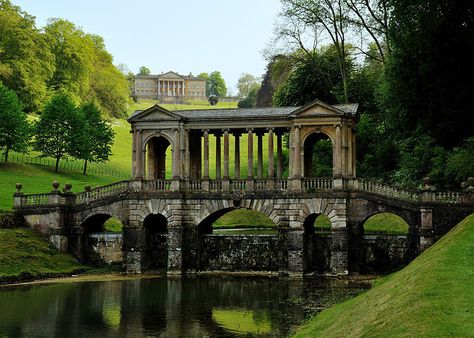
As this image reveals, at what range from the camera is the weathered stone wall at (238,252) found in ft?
150

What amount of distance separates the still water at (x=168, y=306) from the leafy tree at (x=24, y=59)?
59.5 metres

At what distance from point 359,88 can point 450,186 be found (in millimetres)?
25737

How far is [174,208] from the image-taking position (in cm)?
4588

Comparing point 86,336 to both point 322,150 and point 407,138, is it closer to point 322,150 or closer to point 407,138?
point 407,138

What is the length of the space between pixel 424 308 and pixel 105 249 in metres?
35.5

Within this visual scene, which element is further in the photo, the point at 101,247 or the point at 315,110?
the point at 101,247

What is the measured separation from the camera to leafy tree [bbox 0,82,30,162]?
72.8 meters

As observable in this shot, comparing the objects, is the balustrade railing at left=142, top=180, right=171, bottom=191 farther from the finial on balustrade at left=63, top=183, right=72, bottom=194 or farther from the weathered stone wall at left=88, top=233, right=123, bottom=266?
the finial on balustrade at left=63, top=183, right=72, bottom=194

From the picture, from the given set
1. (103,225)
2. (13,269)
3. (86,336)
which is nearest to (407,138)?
(103,225)

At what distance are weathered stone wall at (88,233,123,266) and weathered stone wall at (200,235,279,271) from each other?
6.65 metres

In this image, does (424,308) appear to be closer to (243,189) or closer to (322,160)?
(243,189)

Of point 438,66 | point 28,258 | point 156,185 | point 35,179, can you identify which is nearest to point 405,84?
point 438,66

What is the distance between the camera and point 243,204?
45500 millimetres

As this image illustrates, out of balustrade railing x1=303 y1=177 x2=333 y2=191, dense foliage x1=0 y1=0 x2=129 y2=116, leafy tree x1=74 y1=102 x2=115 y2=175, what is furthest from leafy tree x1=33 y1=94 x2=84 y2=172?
balustrade railing x1=303 y1=177 x2=333 y2=191
